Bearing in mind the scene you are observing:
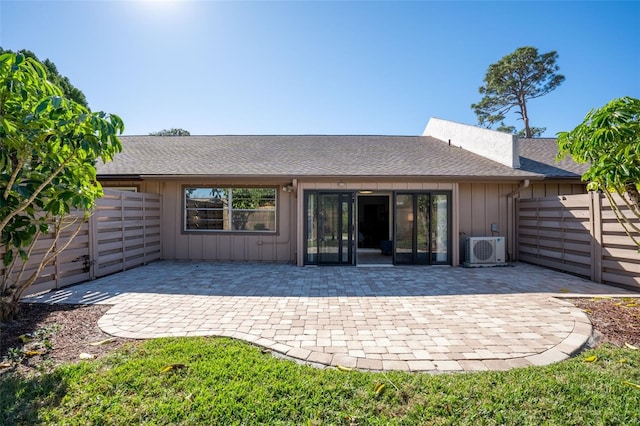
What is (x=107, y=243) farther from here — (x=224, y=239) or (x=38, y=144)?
(x=38, y=144)

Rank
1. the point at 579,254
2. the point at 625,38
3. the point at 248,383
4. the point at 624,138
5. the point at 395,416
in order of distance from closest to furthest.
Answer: the point at 395,416
the point at 248,383
the point at 624,138
the point at 579,254
the point at 625,38

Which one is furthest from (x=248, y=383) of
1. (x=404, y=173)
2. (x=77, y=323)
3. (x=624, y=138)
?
(x=404, y=173)

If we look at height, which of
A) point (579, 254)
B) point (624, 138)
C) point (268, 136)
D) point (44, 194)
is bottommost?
point (579, 254)

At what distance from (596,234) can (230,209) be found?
30.1 ft

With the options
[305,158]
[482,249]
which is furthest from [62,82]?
[482,249]

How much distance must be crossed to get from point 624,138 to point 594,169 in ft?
1.38

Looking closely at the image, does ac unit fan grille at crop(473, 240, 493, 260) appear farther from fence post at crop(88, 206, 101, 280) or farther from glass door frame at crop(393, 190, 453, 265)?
fence post at crop(88, 206, 101, 280)

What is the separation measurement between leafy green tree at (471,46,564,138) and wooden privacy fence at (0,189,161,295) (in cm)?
2453

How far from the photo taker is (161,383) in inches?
92.8

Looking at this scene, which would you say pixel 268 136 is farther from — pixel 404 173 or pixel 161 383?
pixel 161 383

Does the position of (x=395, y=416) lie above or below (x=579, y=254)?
below

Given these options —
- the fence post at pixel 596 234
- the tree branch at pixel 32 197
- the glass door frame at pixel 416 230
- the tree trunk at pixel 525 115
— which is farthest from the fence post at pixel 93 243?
the tree trunk at pixel 525 115

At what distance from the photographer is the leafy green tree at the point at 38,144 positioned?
267 centimetres

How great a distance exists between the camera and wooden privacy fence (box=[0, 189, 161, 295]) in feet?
17.6
